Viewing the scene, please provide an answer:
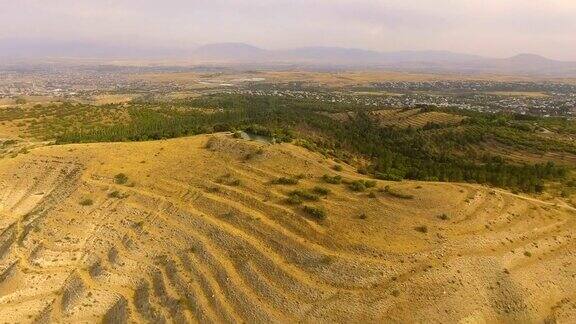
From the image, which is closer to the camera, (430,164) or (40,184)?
(40,184)

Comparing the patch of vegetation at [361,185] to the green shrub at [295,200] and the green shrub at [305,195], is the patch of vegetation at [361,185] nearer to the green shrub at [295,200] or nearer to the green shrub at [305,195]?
the green shrub at [305,195]

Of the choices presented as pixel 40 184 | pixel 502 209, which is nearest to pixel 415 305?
pixel 502 209

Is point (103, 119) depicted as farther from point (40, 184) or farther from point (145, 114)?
point (40, 184)

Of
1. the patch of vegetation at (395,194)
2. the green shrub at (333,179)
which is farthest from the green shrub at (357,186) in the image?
the patch of vegetation at (395,194)

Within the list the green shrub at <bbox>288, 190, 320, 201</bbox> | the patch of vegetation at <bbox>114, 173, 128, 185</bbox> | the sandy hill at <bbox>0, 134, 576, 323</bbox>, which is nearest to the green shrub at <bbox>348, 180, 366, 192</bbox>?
the sandy hill at <bbox>0, 134, 576, 323</bbox>

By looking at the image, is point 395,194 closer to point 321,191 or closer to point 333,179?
point 333,179

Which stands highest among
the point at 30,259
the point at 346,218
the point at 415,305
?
the point at 346,218
